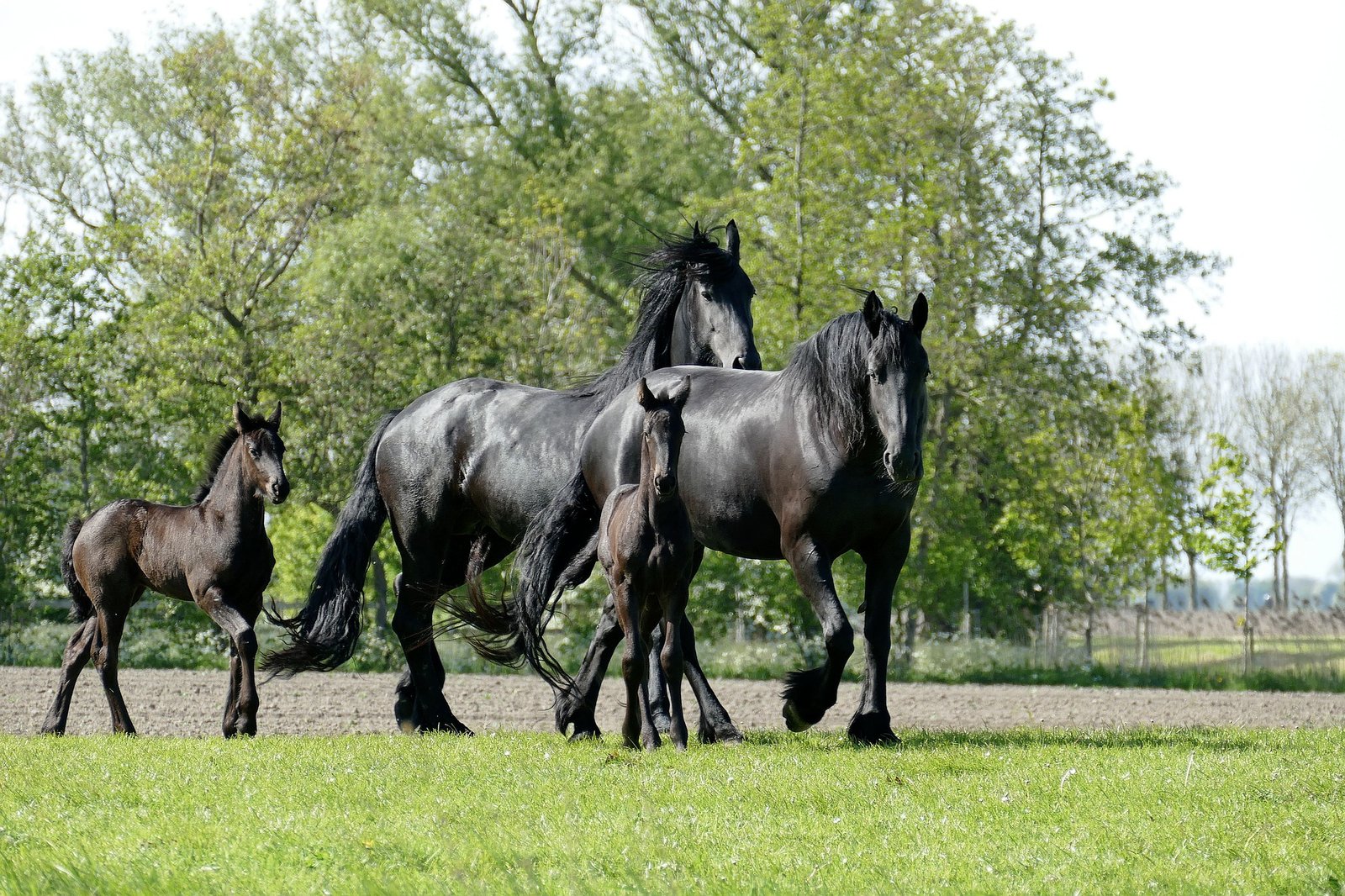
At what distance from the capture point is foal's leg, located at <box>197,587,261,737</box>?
945 cm

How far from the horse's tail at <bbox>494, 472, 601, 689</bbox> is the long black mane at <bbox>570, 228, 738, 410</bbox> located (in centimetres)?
90

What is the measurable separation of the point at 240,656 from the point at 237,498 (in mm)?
1112

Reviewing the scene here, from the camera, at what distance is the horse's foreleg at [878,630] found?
830 cm

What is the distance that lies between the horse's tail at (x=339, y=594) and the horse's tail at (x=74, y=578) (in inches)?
66.5

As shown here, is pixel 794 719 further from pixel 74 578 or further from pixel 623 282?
pixel 623 282

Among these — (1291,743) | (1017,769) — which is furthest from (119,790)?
(1291,743)

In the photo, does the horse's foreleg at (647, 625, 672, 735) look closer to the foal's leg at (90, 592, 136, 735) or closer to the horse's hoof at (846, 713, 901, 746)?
the horse's hoof at (846, 713, 901, 746)

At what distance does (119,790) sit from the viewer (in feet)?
21.1

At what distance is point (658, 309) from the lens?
9.98 m

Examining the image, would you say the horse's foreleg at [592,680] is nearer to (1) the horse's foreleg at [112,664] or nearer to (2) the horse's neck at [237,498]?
(2) the horse's neck at [237,498]

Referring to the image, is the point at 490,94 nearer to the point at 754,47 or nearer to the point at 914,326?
the point at 754,47

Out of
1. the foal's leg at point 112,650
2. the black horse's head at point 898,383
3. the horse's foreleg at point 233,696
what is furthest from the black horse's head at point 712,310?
the foal's leg at point 112,650

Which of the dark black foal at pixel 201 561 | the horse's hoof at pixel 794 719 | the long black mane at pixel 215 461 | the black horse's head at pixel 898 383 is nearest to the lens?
the black horse's head at pixel 898 383

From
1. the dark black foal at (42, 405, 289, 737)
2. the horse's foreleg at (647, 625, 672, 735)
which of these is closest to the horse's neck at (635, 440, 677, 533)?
the horse's foreleg at (647, 625, 672, 735)
